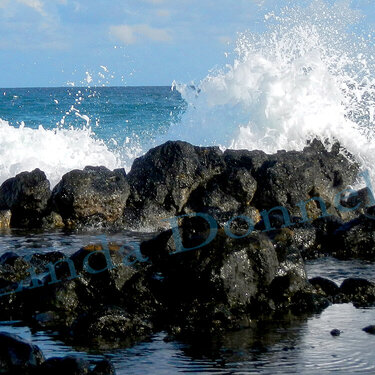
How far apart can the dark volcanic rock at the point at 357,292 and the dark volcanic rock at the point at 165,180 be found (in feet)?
18.7

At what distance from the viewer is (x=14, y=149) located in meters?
21.0

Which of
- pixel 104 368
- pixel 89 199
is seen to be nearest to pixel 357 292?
pixel 104 368

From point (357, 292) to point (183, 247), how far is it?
6.71 feet

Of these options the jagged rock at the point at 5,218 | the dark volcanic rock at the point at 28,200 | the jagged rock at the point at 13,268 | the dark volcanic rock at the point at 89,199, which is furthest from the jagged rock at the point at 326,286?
the jagged rock at the point at 5,218

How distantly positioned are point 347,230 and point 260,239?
3.64m

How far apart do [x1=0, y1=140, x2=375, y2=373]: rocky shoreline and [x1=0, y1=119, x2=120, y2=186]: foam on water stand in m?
4.70

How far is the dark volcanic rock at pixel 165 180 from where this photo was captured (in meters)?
14.3

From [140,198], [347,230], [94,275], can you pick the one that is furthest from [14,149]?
[94,275]

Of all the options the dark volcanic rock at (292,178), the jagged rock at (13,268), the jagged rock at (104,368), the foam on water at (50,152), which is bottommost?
the jagged rock at (104,368)

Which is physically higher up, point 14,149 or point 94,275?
point 14,149

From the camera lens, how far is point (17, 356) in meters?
6.06

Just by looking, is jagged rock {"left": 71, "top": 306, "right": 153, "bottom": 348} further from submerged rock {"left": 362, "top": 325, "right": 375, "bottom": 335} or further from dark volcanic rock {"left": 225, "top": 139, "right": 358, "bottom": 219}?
dark volcanic rock {"left": 225, "top": 139, "right": 358, "bottom": 219}

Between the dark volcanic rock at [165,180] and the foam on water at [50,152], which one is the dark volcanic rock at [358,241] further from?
the foam on water at [50,152]

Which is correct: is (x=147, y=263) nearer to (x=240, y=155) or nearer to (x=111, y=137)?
(x=240, y=155)
